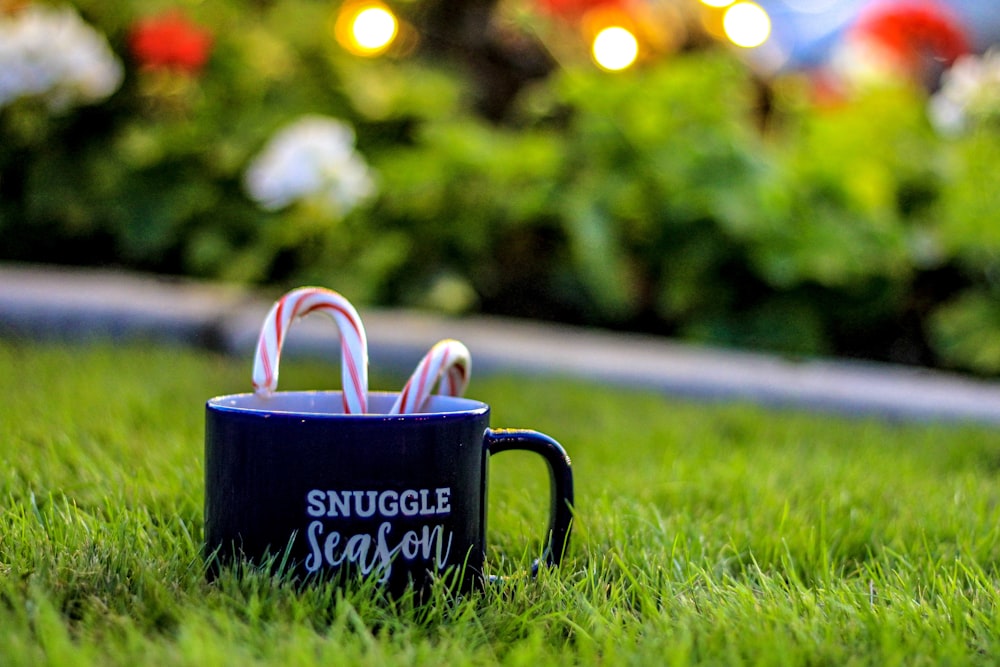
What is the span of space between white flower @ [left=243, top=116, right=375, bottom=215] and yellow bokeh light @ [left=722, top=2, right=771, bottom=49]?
187 cm

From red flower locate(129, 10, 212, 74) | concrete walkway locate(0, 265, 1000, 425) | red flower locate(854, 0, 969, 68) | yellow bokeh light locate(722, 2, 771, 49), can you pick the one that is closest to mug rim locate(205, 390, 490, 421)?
concrete walkway locate(0, 265, 1000, 425)

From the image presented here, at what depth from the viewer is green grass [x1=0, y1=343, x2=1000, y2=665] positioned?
917 mm

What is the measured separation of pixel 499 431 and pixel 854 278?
2.28 m

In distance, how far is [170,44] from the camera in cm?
336

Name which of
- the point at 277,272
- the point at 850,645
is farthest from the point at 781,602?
the point at 277,272

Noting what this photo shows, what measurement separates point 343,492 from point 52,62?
2.82 m

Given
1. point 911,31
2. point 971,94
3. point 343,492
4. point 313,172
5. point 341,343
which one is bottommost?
point 343,492

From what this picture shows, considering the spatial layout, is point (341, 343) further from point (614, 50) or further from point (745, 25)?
point (745, 25)

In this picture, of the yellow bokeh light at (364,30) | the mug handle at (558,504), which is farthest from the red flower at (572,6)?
the mug handle at (558,504)

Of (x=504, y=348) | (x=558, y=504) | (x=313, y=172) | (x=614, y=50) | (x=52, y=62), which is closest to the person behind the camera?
(x=558, y=504)

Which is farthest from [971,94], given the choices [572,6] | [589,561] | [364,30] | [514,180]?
[589,561]

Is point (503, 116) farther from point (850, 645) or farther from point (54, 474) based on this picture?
point (850, 645)

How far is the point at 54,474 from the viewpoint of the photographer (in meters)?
1.41

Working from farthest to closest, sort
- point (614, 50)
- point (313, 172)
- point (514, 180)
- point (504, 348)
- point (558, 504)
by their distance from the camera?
point (614, 50)
point (514, 180)
point (313, 172)
point (504, 348)
point (558, 504)
